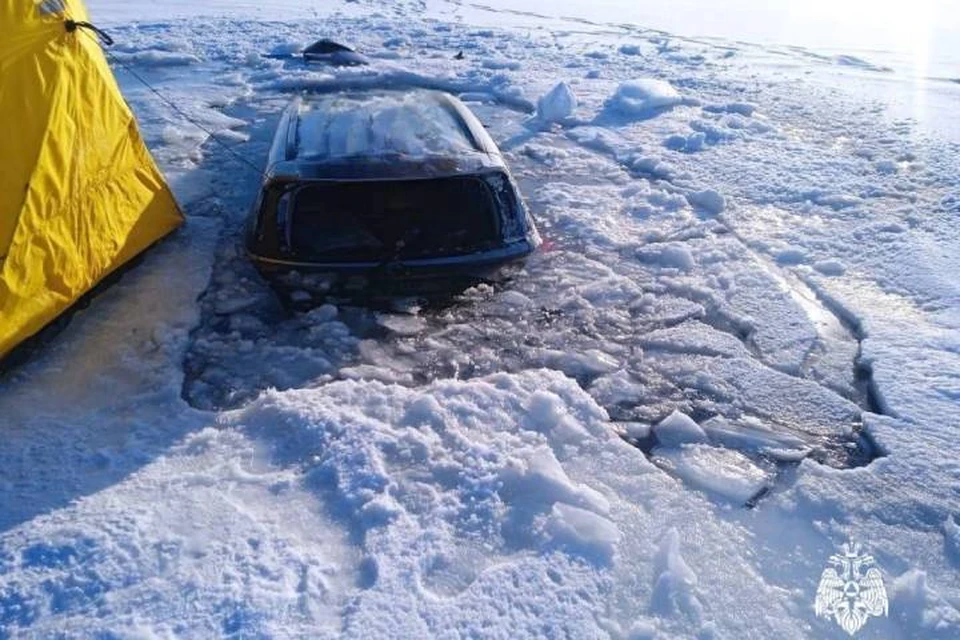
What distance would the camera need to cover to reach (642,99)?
404 inches

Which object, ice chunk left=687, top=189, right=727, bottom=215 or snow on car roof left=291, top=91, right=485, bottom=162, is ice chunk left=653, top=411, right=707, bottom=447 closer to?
snow on car roof left=291, top=91, right=485, bottom=162

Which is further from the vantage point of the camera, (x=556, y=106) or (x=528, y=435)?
(x=556, y=106)

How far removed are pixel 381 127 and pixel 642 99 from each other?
6.43m

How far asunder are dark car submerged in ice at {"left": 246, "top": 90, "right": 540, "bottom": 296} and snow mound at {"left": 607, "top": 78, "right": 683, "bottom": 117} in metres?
5.79

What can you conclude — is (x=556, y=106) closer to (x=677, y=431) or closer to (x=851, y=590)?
(x=677, y=431)

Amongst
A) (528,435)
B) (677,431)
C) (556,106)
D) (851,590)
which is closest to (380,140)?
(528,435)

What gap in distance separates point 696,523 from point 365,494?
136 cm

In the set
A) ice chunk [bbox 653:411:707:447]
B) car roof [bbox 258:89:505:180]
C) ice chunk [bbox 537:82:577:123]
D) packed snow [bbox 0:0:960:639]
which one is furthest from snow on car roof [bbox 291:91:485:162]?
ice chunk [bbox 537:82:577:123]

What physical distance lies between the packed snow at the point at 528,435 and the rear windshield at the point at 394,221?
1.18 feet

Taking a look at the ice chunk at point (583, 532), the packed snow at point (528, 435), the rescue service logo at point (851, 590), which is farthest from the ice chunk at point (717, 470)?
the ice chunk at point (583, 532)

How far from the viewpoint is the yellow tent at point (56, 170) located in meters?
3.82

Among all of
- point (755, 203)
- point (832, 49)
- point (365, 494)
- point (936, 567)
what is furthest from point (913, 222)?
point (832, 49)

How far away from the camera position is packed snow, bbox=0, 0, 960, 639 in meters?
2.71

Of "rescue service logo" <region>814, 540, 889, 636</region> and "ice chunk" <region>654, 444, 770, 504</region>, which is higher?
"ice chunk" <region>654, 444, 770, 504</region>
